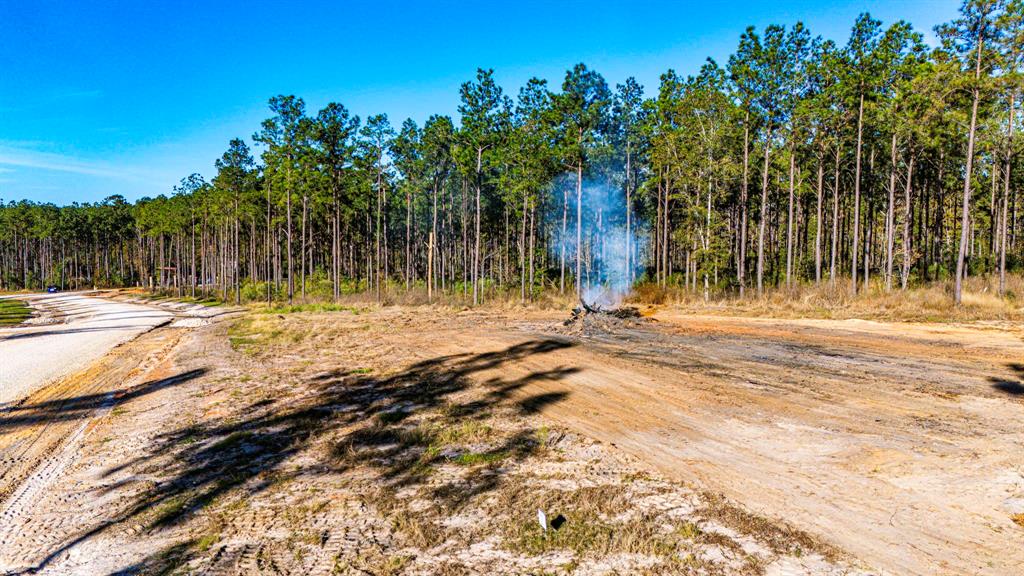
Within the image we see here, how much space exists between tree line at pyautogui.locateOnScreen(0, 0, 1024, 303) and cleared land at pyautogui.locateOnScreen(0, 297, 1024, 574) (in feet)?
55.9

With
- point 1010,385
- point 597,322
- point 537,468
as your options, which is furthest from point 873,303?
point 537,468

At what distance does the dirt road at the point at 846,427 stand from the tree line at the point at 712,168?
1331 cm

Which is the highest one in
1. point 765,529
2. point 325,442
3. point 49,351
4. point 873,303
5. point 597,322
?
point 873,303

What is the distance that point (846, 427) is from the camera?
5.82m

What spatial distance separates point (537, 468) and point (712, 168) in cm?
2594

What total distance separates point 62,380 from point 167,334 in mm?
9734

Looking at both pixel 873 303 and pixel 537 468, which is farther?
pixel 873 303

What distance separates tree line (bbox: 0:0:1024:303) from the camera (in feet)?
79.7

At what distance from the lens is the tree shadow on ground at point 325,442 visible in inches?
185

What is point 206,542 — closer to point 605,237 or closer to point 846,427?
point 846,427

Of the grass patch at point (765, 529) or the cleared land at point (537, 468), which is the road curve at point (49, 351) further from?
the grass patch at point (765, 529)

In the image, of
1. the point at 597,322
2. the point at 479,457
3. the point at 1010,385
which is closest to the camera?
the point at 479,457

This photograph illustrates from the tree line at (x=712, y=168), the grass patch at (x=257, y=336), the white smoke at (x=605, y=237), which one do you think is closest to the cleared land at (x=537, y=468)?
the grass patch at (x=257, y=336)

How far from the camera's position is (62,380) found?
10.3 m
